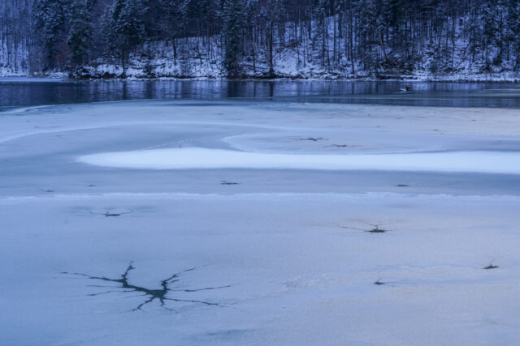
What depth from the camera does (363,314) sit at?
277 cm

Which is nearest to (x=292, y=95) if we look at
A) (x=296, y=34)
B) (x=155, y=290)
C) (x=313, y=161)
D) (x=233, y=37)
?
→ (x=313, y=161)

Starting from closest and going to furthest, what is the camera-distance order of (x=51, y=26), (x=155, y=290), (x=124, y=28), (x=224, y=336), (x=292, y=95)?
(x=224, y=336), (x=155, y=290), (x=292, y=95), (x=124, y=28), (x=51, y=26)

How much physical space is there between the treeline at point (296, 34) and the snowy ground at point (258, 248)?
201ft

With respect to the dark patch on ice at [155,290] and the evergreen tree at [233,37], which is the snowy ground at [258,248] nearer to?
the dark patch on ice at [155,290]

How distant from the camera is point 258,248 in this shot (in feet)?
12.7

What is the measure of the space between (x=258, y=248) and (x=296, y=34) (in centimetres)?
8369

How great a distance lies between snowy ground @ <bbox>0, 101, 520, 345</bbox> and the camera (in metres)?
2.66

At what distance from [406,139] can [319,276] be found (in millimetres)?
7482

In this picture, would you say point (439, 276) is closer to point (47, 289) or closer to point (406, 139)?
point (47, 289)

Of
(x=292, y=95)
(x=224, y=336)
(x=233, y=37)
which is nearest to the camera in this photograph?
(x=224, y=336)

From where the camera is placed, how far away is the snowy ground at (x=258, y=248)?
2656 mm

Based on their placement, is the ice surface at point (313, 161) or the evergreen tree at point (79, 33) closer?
the ice surface at point (313, 161)

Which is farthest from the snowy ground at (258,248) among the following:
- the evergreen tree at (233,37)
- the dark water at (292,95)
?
the evergreen tree at (233,37)

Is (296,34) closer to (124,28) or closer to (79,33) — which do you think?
(124,28)
